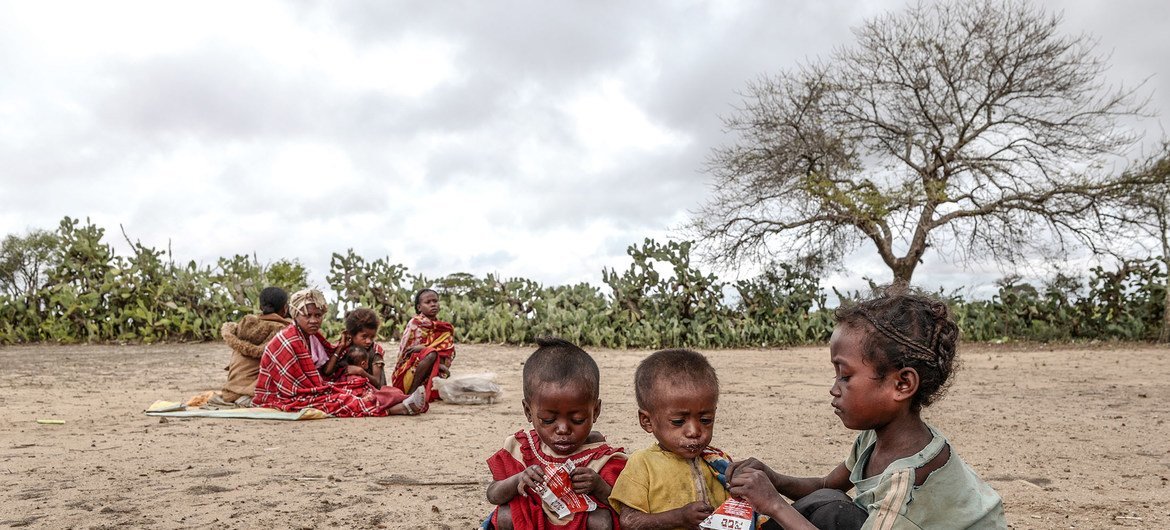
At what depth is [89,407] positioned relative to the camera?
7887 millimetres

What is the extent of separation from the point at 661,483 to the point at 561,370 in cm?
50

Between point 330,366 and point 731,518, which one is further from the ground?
point 330,366

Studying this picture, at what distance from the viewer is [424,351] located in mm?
7812

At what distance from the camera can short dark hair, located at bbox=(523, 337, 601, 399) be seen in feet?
9.66

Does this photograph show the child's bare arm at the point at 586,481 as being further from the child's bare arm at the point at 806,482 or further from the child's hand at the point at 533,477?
the child's bare arm at the point at 806,482

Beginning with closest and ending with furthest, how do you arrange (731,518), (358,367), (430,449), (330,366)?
(731,518) < (430,449) < (330,366) < (358,367)

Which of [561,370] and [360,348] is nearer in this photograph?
[561,370]

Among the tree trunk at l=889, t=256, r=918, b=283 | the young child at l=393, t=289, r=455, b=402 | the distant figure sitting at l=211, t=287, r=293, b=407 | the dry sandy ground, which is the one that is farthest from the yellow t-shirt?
the tree trunk at l=889, t=256, r=918, b=283

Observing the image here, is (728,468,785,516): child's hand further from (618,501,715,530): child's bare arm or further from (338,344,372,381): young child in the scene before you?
(338,344,372,381): young child

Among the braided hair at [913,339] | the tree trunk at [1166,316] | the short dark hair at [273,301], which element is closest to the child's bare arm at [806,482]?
the braided hair at [913,339]

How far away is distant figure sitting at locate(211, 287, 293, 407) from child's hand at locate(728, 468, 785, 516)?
20.0ft

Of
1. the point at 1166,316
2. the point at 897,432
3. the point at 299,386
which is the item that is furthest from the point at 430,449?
the point at 1166,316

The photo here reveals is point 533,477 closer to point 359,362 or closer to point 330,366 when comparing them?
point 330,366

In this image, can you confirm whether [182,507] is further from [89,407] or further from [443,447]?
[89,407]
